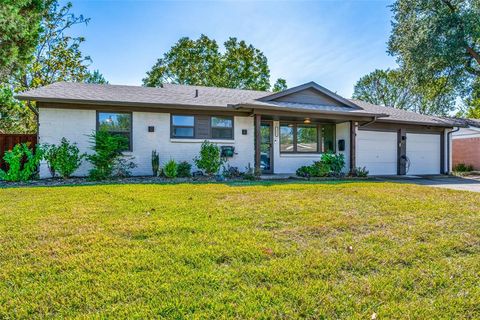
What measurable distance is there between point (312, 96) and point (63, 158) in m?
9.38

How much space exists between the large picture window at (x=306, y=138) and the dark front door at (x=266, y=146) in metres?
0.53

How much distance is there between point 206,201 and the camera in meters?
5.49

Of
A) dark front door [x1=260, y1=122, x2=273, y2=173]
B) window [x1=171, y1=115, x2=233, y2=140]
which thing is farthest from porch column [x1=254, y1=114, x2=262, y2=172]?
dark front door [x1=260, y1=122, x2=273, y2=173]

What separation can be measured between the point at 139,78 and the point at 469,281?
94.8ft

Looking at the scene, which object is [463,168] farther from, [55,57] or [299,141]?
[55,57]

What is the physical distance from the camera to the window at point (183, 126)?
1050 centimetres

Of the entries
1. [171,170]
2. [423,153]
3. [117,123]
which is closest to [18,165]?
[117,123]

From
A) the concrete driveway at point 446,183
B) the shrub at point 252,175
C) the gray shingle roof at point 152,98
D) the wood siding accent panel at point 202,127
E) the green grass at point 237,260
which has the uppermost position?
the gray shingle roof at point 152,98

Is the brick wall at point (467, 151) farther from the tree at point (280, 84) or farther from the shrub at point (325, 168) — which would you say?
the tree at point (280, 84)

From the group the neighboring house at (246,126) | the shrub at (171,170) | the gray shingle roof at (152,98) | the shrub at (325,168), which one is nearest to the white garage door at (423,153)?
the neighboring house at (246,126)

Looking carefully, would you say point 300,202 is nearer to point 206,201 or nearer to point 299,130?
point 206,201

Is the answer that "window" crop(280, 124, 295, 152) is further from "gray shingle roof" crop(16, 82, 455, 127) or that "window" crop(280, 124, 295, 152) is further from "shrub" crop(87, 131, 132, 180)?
"shrub" crop(87, 131, 132, 180)

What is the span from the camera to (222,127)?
1098 cm

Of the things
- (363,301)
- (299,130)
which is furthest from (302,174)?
(363,301)
